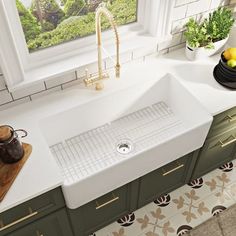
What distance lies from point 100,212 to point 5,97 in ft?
2.79

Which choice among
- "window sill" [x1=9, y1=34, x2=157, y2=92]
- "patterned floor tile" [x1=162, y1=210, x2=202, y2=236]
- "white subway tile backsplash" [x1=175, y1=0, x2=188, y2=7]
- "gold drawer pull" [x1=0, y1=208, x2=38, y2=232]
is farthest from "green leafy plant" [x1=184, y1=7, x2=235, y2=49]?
"gold drawer pull" [x1=0, y1=208, x2=38, y2=232]

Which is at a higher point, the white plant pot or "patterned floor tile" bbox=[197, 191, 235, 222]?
the white plant pot

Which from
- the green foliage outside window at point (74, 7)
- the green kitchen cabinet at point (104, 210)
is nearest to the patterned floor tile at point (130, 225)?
the green kitchen cabinet at point (104, 210)

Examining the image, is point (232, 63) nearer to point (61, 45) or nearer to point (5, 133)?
point (61, 45)

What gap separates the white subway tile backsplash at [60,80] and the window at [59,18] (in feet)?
0.60

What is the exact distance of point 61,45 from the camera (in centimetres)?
164

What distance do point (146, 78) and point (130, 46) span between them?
0.70ft

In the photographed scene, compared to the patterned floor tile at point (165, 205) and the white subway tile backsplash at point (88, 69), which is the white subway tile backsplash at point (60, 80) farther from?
the patterned floor tile at point (165, 205)

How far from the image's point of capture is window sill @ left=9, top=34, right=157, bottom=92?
1549 millimetres

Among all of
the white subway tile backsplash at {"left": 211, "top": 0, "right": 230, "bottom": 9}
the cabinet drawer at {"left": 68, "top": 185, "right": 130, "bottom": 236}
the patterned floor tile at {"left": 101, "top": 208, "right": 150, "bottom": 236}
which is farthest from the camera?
the patterned floor tile at {"left": 101, "top": 208, "right": 150, "bottom": 236}

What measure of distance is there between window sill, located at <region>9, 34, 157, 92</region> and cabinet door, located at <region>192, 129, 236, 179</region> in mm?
694

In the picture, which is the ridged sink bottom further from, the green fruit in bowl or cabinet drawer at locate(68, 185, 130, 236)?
the green fruit in bowl

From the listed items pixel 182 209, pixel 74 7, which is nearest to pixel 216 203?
pixel 182 209

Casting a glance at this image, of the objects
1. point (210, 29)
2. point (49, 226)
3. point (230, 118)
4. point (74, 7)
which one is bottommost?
point (49, 226)
